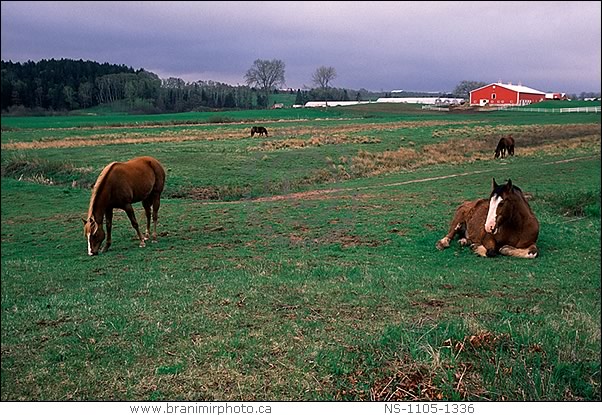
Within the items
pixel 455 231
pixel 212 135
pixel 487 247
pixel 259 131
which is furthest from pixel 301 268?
pixel 455 231

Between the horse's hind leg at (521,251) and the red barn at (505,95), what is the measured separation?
9.34 feet

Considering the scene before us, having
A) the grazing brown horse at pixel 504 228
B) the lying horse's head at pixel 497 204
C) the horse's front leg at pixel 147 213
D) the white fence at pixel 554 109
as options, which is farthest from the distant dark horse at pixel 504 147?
the horse's front leg at pixel 147 213

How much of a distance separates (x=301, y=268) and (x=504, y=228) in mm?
Answer: 3371

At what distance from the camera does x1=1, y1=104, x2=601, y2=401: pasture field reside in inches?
134

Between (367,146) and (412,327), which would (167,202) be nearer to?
(367,146)

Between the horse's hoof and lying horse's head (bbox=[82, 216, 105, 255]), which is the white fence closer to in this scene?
the horse's hoof

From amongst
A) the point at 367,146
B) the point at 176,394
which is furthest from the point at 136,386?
the point at 367,146

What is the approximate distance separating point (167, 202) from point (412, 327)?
6065mm

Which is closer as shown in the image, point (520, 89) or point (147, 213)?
point (520, 89)

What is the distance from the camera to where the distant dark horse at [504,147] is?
9.18 meters

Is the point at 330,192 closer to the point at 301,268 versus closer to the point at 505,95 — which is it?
the point at 301,268

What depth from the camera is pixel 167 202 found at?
9117 mm

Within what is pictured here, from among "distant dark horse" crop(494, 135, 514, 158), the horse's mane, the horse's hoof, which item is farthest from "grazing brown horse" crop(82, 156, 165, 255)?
"distant dark horse" crop(494, 135, 514, 158)

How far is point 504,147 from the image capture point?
9.76 metres
